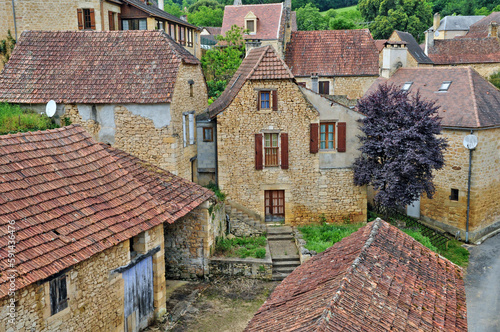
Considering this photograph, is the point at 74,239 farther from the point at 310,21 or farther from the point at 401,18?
the point at 401,18

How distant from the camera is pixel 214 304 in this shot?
15219 millimetres

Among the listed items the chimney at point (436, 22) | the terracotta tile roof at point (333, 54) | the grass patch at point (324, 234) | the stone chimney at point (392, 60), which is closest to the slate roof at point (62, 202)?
the grass patch at point (324, 234)

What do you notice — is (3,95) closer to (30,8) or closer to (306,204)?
(30,8)

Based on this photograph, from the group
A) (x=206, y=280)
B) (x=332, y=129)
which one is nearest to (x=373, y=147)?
(x=332, y=129)

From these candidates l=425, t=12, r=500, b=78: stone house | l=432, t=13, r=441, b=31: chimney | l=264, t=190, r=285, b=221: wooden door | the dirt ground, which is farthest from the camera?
l=432, t=13, r=441, b=31: chimney

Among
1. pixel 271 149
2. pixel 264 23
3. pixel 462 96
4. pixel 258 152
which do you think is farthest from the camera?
pixel 264 23

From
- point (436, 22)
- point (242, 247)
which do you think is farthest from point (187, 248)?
point (436, 22)

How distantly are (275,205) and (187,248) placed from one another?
230 inches

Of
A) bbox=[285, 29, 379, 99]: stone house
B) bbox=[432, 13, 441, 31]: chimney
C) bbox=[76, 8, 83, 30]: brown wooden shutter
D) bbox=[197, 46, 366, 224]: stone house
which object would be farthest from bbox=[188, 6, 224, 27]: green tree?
bbox=[197, 46, 366, 224]: stone house

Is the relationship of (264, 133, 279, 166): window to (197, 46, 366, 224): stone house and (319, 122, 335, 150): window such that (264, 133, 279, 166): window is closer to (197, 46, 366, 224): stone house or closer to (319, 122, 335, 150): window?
(197, 46, 366, 224): stone house

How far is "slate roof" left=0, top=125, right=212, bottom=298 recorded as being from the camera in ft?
30.5

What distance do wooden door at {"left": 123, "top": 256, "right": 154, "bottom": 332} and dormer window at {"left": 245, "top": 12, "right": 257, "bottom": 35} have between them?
30.1m

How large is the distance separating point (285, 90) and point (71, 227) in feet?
41.4

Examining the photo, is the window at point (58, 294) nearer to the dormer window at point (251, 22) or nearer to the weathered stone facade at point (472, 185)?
the weathered stone facade at point (472, 185)
